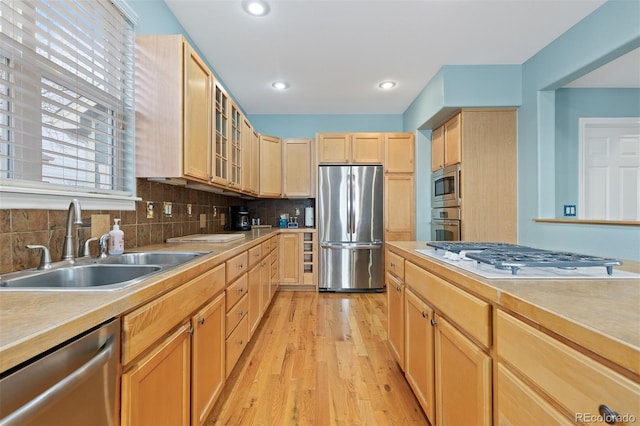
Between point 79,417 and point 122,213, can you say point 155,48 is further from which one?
point 79,417

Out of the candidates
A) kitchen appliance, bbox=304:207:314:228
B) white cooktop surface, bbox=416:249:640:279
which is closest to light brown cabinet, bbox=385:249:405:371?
white cooktop surface, bbox=416:249:640:279

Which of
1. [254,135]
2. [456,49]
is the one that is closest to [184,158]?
[254,135]

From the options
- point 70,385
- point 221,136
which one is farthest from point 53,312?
point 221,136

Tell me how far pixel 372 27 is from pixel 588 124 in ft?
8.50

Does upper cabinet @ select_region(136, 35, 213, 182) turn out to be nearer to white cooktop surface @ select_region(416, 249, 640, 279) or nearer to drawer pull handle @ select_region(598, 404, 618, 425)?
white cooktop surface @ select_region(416, 249, 640, 279)

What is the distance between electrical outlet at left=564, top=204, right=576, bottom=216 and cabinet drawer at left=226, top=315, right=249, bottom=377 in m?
3.19

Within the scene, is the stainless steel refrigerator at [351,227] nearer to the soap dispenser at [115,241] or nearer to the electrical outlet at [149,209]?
the electrical outlet at [149,209]

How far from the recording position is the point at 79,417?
0.62 metres

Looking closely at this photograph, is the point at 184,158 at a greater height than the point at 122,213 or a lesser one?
greater

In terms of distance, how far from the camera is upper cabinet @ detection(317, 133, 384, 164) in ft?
13.0

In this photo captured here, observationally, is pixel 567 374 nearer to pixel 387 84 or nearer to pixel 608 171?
pixel 387 84

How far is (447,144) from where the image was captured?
3.32 meters

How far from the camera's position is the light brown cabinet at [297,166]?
416cm

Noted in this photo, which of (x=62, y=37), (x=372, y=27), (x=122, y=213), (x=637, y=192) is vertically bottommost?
(x=122, y=213)
